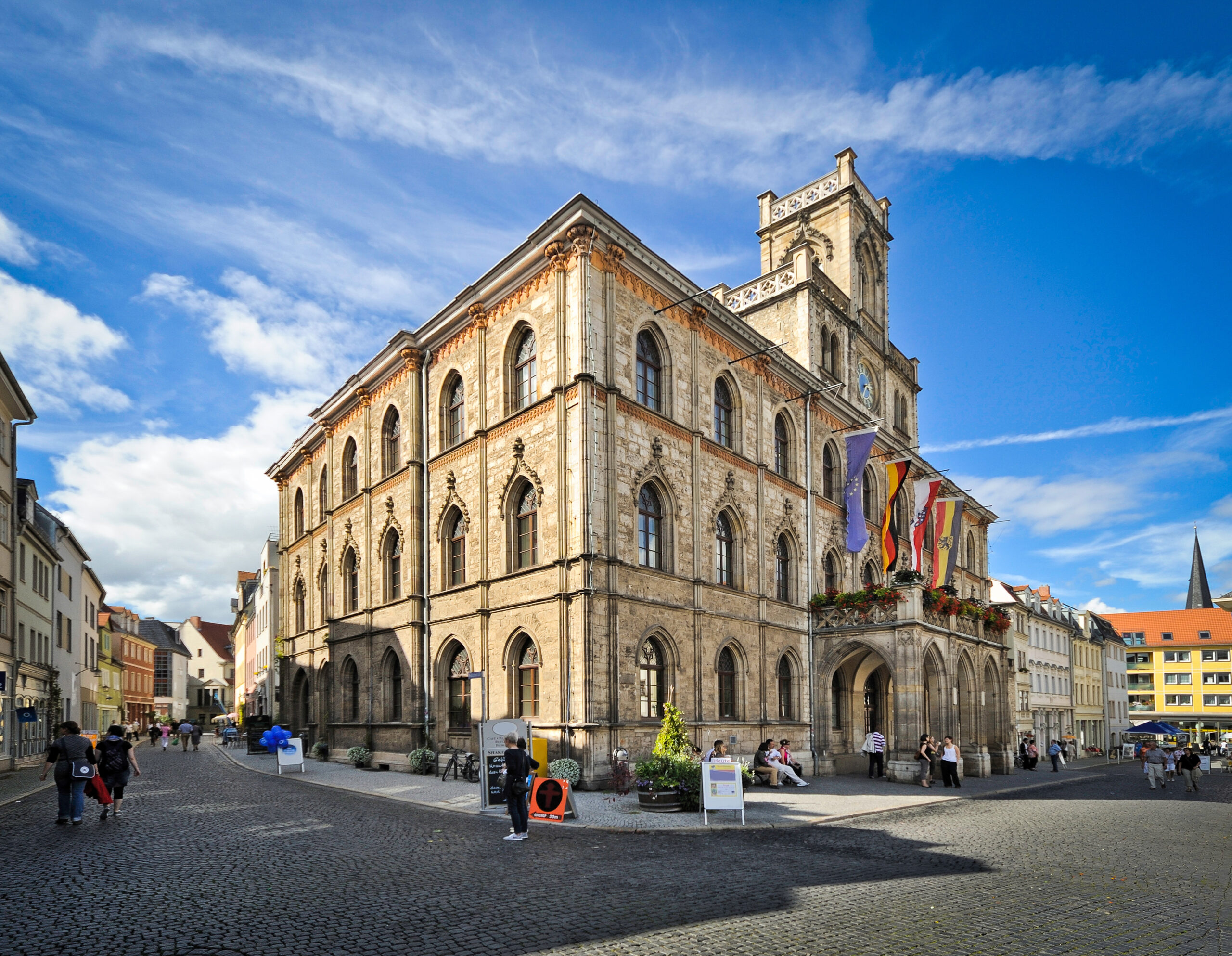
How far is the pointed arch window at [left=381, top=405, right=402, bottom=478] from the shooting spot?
29.1 meters

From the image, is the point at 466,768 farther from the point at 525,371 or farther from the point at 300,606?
the point at 300,606

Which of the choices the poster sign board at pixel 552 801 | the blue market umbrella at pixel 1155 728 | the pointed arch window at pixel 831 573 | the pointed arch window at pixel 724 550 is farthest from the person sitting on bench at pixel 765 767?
the blue market umbrella at pixel 1155 728

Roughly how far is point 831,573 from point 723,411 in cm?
808

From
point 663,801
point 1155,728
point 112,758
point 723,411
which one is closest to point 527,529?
point 723,411

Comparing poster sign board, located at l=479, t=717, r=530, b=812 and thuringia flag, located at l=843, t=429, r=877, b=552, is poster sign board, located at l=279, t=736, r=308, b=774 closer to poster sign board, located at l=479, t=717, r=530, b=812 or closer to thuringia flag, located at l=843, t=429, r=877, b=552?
poster sign board, located at l=479, t=717, r=530, b=812

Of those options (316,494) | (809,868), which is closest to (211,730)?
(316,494)

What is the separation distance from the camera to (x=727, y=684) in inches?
967

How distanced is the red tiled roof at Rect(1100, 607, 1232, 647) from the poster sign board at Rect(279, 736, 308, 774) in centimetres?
9259

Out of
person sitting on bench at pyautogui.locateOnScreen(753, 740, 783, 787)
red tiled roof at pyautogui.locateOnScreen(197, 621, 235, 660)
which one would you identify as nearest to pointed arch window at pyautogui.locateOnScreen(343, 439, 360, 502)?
person sitting on bench at pyautogui.locateOnScreen(753, 740, 783, 787)

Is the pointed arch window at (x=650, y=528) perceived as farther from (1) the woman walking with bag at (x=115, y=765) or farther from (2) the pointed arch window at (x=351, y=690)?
(2) the pointed arch window at (x=351, y=690)

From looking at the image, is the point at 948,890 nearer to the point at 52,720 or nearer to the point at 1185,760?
the point at 1185,760

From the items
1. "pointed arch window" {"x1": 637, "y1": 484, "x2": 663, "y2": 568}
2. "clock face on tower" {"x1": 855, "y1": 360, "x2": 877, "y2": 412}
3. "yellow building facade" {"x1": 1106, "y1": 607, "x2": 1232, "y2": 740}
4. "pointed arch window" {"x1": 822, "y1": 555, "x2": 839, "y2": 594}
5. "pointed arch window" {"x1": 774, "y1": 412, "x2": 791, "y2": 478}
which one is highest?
"clock face on tower" {"x1": 855, "y1": 360, "x2": 877, "y2": 412}

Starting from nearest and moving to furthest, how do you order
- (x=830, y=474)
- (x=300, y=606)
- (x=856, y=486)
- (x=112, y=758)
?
(x=112, y=758), (x=856, y=486), (x=830, y=474), (x=300, y=606)

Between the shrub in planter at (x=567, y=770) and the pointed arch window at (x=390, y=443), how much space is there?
1275 cm
